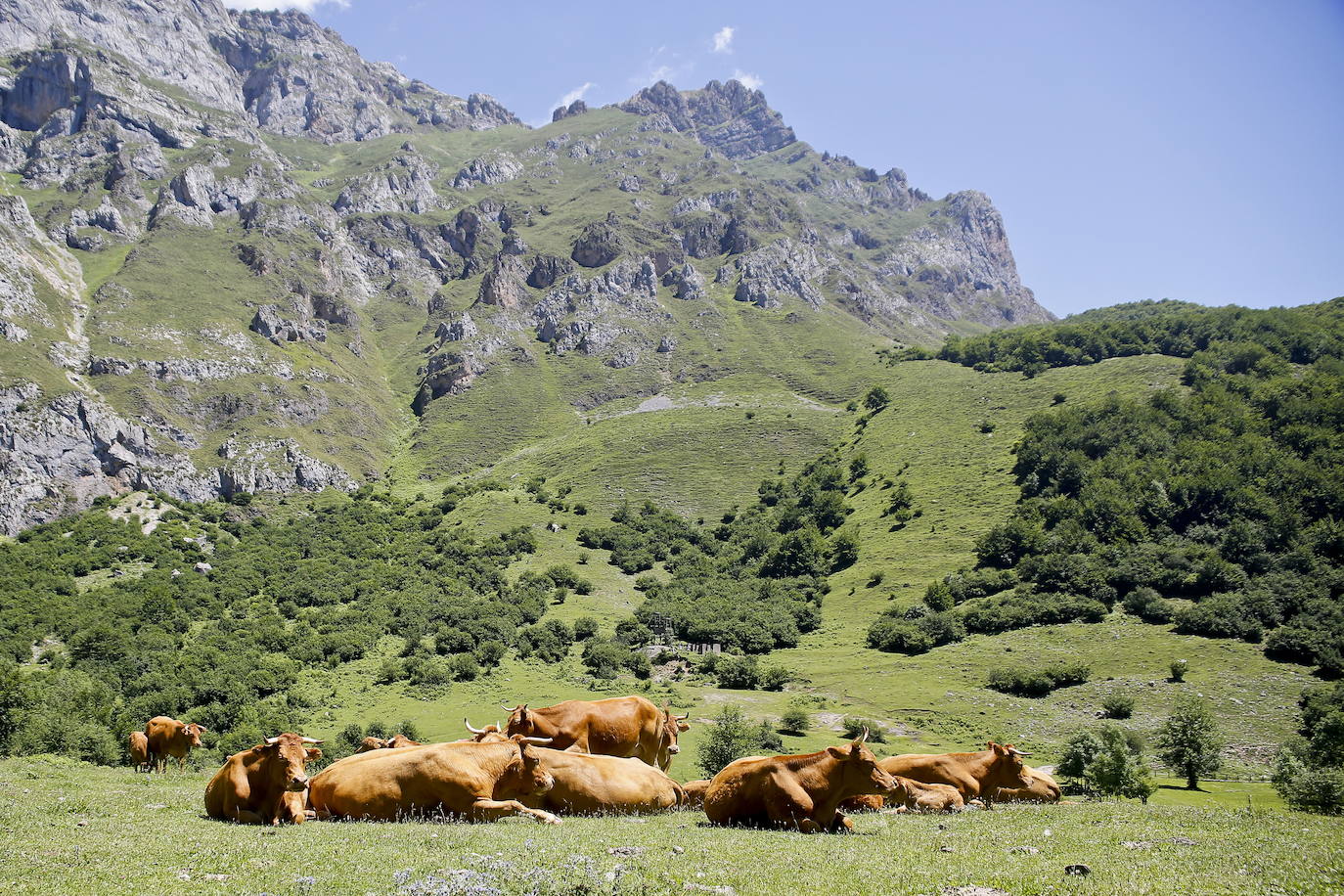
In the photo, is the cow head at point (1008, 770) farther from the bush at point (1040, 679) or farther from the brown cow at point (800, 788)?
the bush at point (1040, 679)

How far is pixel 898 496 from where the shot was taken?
416 feet

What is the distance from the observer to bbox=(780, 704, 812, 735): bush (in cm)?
6141

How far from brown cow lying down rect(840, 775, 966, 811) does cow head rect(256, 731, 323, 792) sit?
12.2m

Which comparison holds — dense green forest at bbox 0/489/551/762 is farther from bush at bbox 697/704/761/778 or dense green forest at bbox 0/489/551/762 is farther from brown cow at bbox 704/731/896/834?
brown cow at bbox 704/731/896/834

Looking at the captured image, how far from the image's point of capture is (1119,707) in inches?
2371

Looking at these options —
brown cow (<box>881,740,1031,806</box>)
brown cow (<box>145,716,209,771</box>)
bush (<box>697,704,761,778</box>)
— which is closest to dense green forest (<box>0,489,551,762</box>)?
brown cow (<box>145,716,209,771</box>)

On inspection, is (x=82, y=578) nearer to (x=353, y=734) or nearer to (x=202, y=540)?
(x=202, y=540)

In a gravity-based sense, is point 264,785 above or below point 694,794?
above

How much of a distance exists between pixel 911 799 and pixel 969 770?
11.3 ft

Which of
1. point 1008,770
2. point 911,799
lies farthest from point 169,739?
point 1008,770

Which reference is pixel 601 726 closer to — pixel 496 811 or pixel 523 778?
pixel 523 778

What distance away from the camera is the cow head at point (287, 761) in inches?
564

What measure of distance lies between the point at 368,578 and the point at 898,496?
8893 cm

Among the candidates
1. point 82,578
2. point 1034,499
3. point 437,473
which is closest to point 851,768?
point 1034,499
